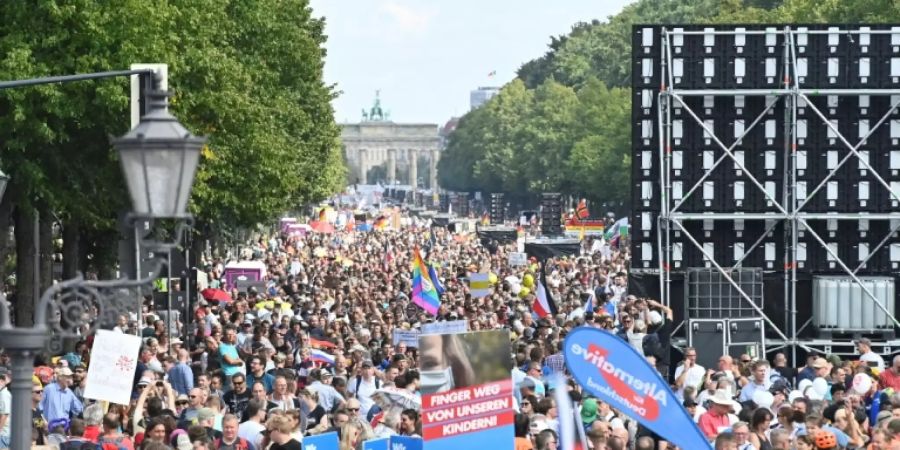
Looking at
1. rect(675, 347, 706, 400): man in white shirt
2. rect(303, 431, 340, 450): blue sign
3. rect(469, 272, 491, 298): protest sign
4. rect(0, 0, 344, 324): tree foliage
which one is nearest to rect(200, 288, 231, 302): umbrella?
rect(0, 0, 344, 324): tree foliage

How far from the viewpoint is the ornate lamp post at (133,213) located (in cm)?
984

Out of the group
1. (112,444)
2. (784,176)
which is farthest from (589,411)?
(784,176)

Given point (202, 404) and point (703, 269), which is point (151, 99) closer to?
point (202, 404)

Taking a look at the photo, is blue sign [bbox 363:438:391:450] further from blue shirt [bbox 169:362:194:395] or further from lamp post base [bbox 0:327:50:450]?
blue shirt [bbox 169:362:194:395]

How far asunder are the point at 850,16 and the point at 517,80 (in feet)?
353

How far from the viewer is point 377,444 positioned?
Result: 51.0 feet

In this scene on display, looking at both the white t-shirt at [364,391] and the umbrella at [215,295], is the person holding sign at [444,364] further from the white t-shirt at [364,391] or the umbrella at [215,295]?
the umbrella at [215,295]

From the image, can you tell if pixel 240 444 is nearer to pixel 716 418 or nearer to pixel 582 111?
pixel 716 418

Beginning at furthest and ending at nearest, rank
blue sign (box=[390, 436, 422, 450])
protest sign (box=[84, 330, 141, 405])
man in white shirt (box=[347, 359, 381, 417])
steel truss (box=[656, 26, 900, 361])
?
steel truss (box=[656, 26, 900, 361]) < man in white shirt (box=[347, 359, 381, 417]) < protest sign (box=[84, 330, 141, 405]) < blue sign (box=[390, 436, 422, 450])

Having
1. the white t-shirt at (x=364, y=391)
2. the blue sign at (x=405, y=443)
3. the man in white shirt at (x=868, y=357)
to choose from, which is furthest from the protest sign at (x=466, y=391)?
the man in white shirt at (x=868, y=357)

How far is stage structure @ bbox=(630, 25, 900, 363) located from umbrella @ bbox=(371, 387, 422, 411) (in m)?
11.0

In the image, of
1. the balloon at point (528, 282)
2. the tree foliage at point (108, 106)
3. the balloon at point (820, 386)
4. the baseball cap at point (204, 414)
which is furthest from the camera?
the balloon at point (528, 282)

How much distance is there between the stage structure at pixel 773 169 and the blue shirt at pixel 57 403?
11509 millimetres

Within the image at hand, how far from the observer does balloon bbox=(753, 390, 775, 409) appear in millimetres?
19438
